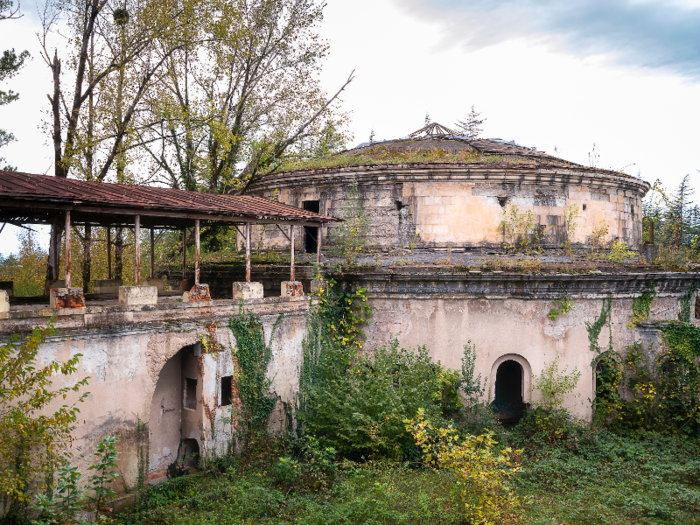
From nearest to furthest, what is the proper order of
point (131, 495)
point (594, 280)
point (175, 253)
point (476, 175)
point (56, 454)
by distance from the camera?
point (56, 454) → point (131, 495) → point (594, 280) → point (476, 175) → point (175, 253)

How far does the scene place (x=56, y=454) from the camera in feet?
26.1

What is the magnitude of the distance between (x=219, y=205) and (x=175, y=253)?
770cm

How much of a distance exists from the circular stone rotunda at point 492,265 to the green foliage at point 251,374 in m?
2.22

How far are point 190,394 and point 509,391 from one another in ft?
30.2

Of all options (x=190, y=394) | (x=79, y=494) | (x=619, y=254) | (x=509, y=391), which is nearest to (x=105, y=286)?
(x=190, y=394)

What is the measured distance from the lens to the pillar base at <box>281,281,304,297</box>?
1173 cm

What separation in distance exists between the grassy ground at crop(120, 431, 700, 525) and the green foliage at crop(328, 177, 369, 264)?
6.10m

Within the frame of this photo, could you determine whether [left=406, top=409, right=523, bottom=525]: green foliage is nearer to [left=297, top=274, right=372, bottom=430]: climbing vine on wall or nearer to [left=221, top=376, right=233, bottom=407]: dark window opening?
[left=297, top=274, right=372, bottom=430]: climbing vine on wall

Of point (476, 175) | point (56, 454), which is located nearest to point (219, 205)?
point (56, 454)

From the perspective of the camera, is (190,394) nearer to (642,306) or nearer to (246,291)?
(246,291)

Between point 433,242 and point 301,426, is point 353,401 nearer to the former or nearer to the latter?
point 301,426

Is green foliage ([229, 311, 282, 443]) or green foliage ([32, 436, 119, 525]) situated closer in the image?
green foliage ([32, 436, 119, 525])

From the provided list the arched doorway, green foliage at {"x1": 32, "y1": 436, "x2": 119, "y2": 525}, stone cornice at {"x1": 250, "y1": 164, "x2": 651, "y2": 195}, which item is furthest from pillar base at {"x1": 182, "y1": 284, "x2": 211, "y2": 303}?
stone cornice at {"x1": 250, "y1": 164, "x2": 651, "y2": 195}

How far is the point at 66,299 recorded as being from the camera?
8195 mm
